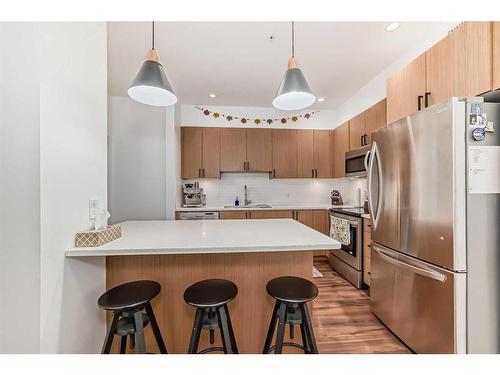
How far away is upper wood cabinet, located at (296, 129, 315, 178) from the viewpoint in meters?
3.97

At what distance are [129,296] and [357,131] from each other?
10.8 ft

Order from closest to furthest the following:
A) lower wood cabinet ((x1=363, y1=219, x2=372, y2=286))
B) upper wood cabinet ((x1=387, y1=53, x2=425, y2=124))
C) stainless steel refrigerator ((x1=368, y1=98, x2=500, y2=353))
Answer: stainless steel refrigerator ((x1=368, y1=98, x2=500, y2=353)), upper wood cabinet ((x1=387, y1=53, x2=425, y2=124)), lower wood cabinet ((x1=363, y1=219, x2=372, y2=286))

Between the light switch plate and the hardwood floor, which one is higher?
the light switch plate

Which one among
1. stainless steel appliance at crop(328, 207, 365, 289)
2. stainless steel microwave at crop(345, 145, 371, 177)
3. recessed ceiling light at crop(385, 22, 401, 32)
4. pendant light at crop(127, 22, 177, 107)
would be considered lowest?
stainless steel appliance at crop(328, 207, 365, 289)

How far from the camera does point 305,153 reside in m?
3.99

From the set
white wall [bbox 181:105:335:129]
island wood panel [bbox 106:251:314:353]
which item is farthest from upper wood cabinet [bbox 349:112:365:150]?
island wood panel [bbox 106:251:314:353]

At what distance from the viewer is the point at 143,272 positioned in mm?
1427

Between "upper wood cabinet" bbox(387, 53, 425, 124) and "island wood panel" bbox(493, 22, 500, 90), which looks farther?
"upper wood cabinet" bbox(387, 53, 425, 124)

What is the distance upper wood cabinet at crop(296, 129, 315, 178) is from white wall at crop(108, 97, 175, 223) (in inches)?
86.5

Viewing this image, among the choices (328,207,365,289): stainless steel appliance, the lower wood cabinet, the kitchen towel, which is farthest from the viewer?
the kitchen towel

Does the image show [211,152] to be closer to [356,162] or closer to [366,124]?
[356,162]

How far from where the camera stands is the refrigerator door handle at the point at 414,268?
1.37m

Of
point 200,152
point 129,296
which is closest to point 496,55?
point 129,296

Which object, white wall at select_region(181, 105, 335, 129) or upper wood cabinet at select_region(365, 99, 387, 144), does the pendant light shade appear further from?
white wall at select_region(181, 105, 335, 129)
